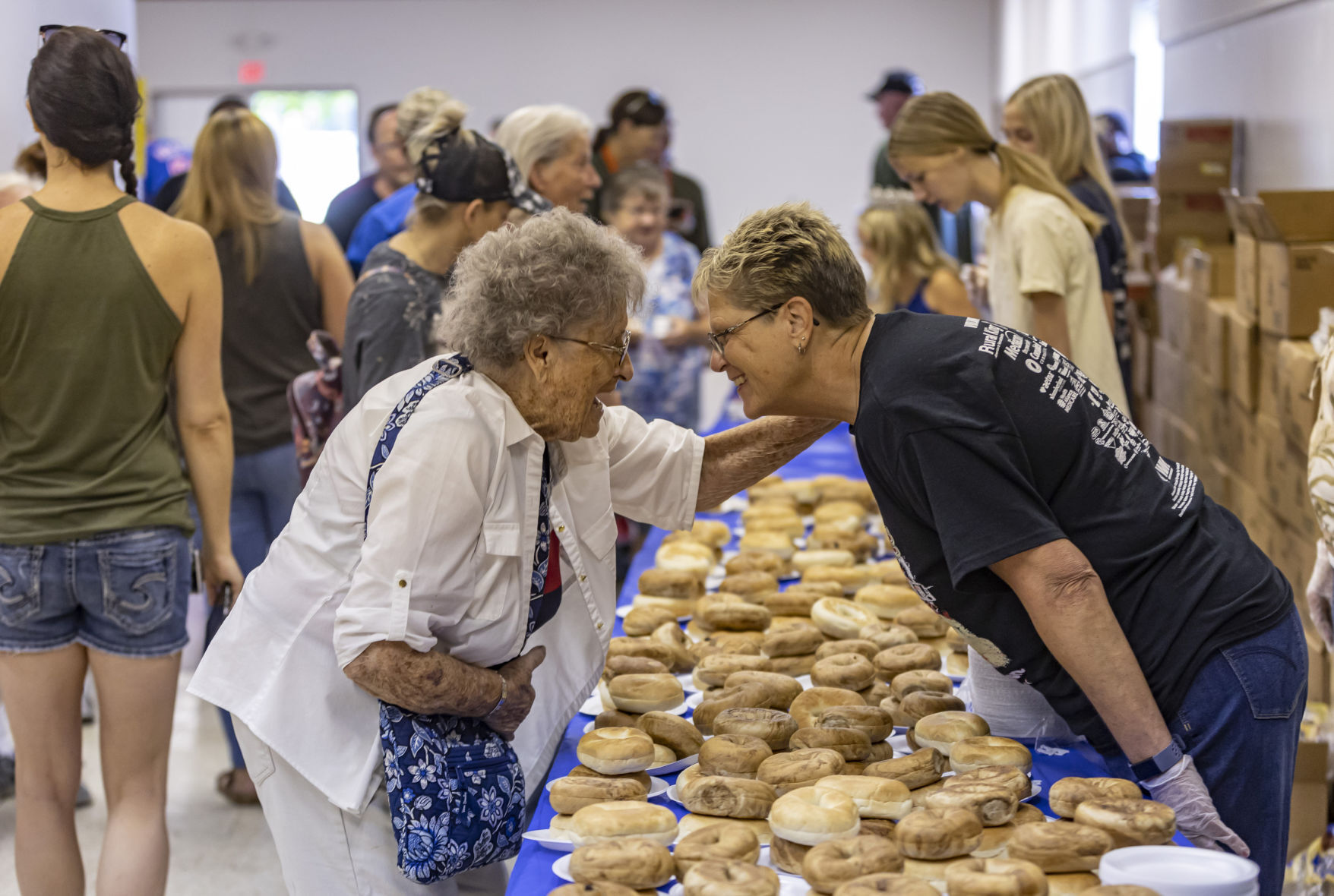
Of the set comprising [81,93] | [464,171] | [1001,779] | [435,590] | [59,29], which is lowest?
[1001,779]

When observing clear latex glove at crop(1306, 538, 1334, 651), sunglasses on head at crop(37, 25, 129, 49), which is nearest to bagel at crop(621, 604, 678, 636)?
clear latex glove at crop(1306, 538, 1334, 651)

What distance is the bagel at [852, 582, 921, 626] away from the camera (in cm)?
231

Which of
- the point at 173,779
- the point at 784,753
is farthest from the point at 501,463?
the point at 173,779

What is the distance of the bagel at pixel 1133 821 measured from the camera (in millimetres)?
1365

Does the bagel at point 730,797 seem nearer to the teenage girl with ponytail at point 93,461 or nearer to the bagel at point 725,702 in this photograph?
the bagel at point 725,702

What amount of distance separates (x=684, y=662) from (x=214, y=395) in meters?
1.01

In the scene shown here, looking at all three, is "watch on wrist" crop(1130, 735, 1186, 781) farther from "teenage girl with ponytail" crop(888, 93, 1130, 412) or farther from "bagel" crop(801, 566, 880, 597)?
"teenage girl with ponytail" crop(888, 93, 1130, 412)

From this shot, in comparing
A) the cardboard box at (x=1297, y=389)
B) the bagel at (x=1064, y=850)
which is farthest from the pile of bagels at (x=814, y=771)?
the cardboard box at (x=1297, y=389)

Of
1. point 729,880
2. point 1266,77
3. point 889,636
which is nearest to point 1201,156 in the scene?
point 1266,77

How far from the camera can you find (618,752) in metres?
1.64

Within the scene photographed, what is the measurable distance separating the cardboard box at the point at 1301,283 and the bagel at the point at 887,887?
2.33 meters

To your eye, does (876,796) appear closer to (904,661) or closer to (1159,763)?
→ (1159,763)

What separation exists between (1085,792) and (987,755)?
0.15 meters

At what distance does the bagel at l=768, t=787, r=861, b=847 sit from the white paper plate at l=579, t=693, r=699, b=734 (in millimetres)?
459
